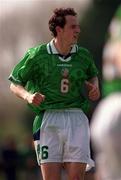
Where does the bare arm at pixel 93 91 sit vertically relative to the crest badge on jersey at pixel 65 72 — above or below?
below

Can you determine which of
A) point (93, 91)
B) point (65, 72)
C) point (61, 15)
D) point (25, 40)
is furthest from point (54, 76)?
point (25, 40)

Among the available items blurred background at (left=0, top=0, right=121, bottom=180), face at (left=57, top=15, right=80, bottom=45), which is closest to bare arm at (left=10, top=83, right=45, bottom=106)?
face at (left=57, top=15, right=80, bottom=45)

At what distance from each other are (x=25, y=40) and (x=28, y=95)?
45.2 feet

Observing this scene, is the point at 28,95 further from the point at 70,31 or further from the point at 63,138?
the point at 70,31

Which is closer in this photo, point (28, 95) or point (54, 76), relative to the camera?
point (28, 95)

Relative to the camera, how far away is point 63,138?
900cm

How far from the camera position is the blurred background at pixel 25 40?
19281 mm

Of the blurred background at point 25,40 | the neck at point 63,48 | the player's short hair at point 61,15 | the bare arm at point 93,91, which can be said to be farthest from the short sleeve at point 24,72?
the blurred background at point 25,40

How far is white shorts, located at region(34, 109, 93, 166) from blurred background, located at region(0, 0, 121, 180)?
24.5 ft

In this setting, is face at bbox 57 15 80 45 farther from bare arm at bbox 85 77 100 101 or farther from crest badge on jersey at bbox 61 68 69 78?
bare arm at bbox 85 77 100 101

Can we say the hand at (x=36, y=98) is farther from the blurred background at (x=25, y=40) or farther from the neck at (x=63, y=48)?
the blurred background at (x=25, y=40)

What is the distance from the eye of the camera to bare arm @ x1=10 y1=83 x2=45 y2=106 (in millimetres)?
8609

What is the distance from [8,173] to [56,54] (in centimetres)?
1055

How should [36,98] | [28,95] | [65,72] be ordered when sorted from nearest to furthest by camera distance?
[36,98], [28,95], [65,72]
